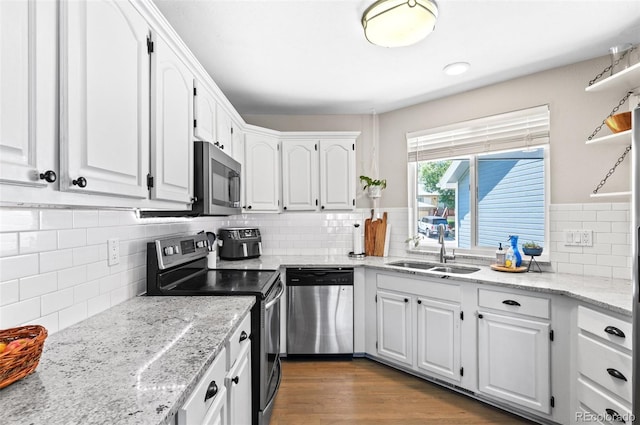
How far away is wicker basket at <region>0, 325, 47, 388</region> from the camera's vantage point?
798 millimetres

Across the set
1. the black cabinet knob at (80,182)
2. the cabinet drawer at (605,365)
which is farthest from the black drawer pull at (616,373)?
the black cabinet knob at (80,182)

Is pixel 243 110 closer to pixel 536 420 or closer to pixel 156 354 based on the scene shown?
pixel 156 354

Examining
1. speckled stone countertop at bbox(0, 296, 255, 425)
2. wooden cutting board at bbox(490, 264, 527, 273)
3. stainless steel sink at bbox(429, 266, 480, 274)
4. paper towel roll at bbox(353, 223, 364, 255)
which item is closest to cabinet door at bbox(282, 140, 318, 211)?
paper towel roll at bbox(353, 223, 364, 255)

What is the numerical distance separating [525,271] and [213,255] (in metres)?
2.41

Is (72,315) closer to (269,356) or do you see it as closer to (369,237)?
(269,356)

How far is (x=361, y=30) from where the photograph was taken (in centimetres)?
204

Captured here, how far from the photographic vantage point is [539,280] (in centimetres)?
218

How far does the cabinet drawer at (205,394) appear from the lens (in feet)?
2.91

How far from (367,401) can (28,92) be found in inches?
97.4

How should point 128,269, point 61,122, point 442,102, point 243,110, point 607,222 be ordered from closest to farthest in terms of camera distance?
1. point 61,122
2. point 128,269
3. point 607,222
4. point 442,102
5. point 243,110

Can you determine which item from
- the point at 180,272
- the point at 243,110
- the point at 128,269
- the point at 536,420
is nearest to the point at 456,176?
the point at 536,420

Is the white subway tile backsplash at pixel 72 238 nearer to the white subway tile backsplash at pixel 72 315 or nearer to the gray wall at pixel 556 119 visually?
A: the white subway tile backsplash at pixel 72 315

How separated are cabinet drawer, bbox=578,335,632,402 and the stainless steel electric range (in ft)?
5.77

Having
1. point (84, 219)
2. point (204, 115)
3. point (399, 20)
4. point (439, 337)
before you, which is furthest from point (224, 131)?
point (439, 337)
